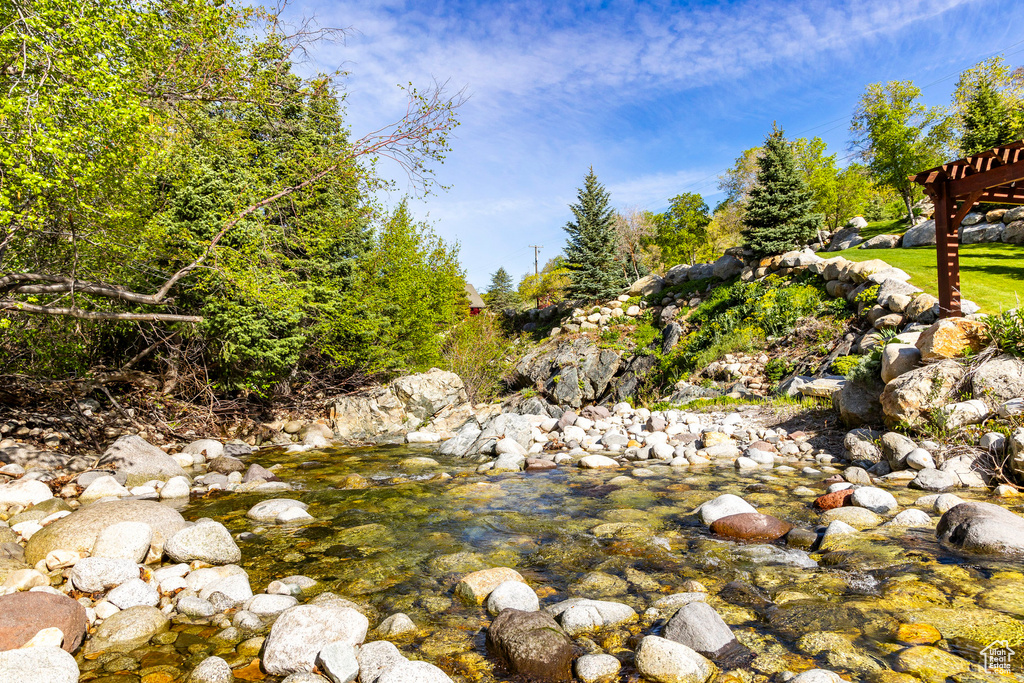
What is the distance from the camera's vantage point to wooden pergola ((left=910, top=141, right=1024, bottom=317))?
8.90m

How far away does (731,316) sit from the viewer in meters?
15.6

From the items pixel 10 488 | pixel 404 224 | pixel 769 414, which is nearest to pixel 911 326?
pixel 769 414

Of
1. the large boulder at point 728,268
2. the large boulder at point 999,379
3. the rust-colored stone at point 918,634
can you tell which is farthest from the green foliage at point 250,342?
the large boulder at point 728,268

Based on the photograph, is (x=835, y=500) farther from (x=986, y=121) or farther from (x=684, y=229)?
(x=986, y=121)

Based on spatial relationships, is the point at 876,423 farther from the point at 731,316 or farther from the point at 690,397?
the point at 731,316

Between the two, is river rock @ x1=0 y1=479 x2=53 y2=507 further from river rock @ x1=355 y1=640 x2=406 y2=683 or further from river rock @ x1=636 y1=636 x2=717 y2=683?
river rock @ x1=636 y1=636 x2=717 y2=683

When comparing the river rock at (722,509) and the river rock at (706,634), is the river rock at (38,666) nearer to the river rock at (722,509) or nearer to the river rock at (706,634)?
the river rock at (706,634)

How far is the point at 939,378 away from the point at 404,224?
13.4 metres

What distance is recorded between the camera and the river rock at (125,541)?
14.2 ft

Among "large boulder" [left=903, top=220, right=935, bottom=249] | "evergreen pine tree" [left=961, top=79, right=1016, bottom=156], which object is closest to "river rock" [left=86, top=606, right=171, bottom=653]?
"large boulder" [left=903, top=220, right=935, bottom=249]

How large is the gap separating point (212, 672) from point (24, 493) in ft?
17.4

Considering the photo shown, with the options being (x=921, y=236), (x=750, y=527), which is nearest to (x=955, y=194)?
(x=750, y=527)

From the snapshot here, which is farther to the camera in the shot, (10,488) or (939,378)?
(939,378)

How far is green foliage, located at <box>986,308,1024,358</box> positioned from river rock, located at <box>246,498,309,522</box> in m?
9.54
